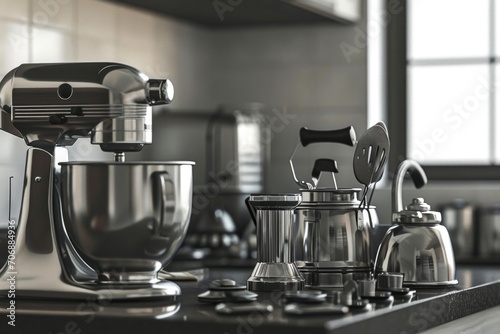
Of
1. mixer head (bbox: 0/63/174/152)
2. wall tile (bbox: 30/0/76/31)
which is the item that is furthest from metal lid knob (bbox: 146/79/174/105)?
wall tile (bbox: 30/0/76/31)

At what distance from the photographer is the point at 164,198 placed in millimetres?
1396

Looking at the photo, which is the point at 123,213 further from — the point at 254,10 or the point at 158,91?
the point at 254,10

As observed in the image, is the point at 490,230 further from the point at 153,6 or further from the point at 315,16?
the point at 153,6

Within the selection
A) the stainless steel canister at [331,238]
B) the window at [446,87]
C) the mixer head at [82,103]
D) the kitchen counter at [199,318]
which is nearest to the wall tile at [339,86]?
the window at [446,87]

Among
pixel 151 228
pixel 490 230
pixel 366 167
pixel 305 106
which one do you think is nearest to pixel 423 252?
pixel 366 167

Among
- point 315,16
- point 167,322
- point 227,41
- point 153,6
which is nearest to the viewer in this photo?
point 167,322

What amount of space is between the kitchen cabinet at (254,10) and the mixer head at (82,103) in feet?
5.12

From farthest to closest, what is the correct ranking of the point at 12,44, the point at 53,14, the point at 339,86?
the point at 339,86 < the point at 53,14 < the point at 12,44

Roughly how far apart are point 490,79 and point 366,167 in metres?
1.98

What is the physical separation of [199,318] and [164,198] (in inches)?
9.2

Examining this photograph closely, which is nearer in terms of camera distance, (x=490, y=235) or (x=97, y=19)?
(x=97, y=19)

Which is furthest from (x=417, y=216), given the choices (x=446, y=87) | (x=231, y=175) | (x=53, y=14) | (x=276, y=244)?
(x=446, y=87)

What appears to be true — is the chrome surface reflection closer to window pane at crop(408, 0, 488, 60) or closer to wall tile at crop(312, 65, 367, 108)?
wall tile at crop(312, 65, 367, 108)

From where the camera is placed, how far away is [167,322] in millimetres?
1220
